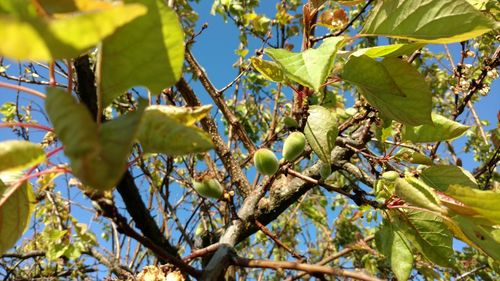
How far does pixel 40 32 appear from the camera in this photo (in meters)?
0.27

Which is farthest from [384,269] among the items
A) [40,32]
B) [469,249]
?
[40,32]

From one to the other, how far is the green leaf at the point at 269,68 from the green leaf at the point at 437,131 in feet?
1.41

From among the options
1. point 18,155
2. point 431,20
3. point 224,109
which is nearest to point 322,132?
point 431,20

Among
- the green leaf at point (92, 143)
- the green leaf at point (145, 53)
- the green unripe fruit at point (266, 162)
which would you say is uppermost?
the green unripe fruit at point (266, 162)

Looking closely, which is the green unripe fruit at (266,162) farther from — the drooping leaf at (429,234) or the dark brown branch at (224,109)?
the dark brown branch at (224,109)

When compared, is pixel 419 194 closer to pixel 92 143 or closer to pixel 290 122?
pixel 290 122

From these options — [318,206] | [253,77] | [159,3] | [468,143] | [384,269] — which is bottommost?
[384,269]

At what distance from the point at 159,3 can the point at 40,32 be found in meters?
0.20

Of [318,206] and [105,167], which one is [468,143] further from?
[105,167]

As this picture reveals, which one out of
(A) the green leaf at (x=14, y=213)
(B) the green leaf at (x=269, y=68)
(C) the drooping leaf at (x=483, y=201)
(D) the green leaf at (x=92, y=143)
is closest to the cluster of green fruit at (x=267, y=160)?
(B) the green leaf at (x=269, y=68)

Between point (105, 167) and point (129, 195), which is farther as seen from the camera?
point (129, 195)

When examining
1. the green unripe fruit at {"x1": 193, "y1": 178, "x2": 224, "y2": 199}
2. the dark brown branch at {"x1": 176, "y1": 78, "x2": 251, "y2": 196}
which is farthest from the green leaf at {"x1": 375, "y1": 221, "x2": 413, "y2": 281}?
the dark brown branch at {"x1": 176, "y1": 78, "x2": 251, "y2": 196}

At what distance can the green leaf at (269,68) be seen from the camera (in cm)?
89

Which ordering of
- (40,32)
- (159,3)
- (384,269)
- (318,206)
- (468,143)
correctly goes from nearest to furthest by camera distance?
1. (40,32)
2. (159,3)
3. (384,269)
4. (468,143)
5. (318,206)
